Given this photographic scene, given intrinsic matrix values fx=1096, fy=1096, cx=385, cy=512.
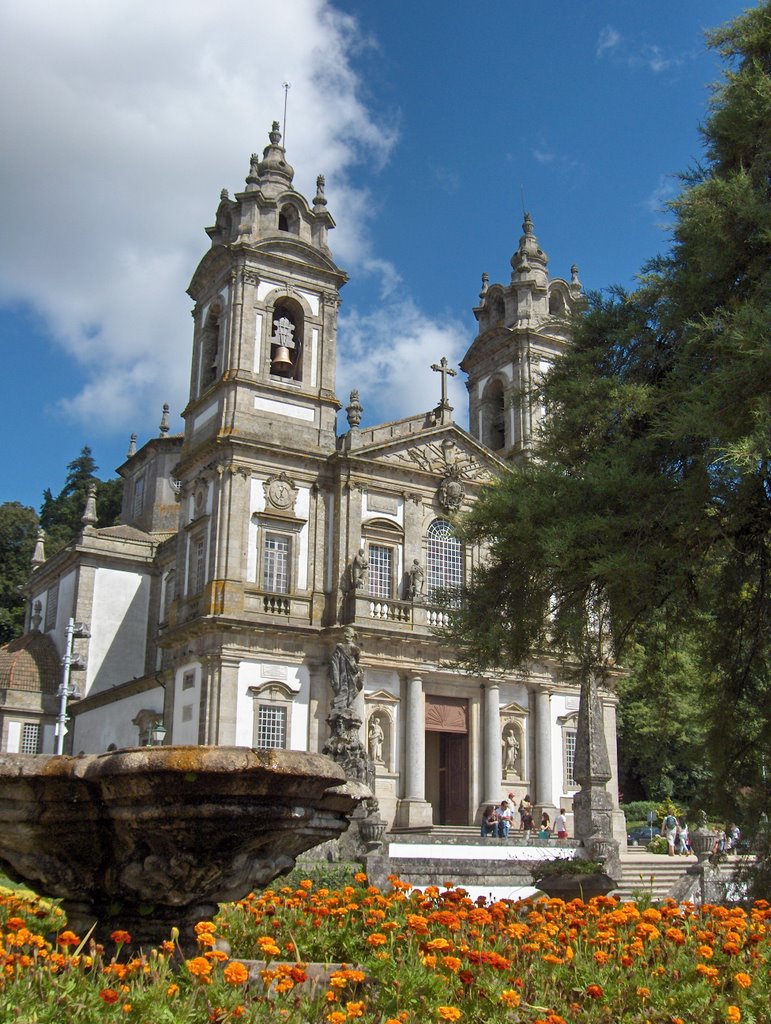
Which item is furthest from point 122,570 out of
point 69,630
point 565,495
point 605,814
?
point 565,495

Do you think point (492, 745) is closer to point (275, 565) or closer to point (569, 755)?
point (569, 755)

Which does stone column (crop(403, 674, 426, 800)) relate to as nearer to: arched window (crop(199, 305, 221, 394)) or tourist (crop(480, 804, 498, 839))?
A: tourist (crop(480, 804, 498, 839))

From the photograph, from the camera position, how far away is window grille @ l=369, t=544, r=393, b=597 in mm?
31047

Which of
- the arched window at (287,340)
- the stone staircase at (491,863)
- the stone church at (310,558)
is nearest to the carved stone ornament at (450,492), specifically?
the stone church at (310,558)

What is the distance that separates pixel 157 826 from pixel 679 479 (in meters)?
7.18

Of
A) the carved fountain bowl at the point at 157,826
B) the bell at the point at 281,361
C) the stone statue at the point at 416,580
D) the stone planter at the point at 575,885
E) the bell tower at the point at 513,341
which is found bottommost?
the stone planter at the point at 575,885

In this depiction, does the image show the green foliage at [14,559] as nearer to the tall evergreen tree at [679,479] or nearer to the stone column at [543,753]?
the stone column at [543,753]

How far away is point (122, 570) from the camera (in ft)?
131

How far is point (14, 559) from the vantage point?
177 ft

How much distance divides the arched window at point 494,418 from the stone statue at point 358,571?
9.42 meters

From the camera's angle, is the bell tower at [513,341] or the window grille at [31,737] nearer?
the bell tower at [513,341]

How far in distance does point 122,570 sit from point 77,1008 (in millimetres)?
36263

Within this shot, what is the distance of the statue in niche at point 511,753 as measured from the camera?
31734 mm

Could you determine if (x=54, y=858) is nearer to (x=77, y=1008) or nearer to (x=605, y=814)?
(x=77, y=1008)
